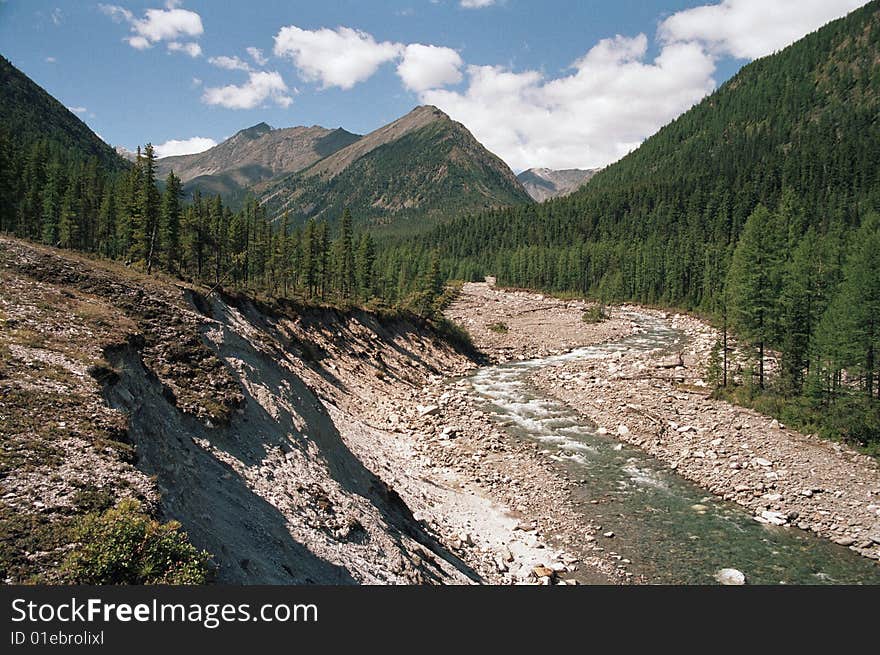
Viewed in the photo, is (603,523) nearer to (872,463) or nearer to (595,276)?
(872,463)

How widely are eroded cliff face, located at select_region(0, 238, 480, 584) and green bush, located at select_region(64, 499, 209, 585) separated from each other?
432mm

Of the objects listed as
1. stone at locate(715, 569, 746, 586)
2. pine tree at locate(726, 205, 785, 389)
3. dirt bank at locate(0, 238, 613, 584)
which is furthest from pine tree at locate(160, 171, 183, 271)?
stone at locate(715, 569, 746, 586)

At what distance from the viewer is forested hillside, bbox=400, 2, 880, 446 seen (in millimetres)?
34094

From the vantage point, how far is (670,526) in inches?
880

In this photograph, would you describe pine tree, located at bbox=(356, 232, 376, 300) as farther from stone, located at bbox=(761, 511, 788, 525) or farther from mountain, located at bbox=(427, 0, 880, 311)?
stone, located at bbox=(761, 511, 788, 525)

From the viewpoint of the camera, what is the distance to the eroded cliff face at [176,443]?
984 cm

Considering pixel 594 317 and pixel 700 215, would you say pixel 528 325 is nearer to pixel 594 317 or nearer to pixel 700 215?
pixel 594 317

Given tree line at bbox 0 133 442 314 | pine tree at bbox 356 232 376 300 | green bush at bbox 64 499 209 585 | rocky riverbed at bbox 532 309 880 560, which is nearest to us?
green bush at bbox 64 499 209 585

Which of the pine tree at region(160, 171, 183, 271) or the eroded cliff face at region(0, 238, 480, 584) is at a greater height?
the pine tree at region(160, 171, 183, 271)

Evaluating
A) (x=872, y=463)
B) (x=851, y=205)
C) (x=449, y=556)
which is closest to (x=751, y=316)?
(x=872, y=463)

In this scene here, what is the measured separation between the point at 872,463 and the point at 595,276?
124 m

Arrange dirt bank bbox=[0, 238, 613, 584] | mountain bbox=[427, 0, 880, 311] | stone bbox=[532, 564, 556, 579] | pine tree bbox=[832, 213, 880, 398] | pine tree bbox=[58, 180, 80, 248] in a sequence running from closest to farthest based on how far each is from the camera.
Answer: dirt bank bbox=[0, 238, 613, 584]
stone bbox=[532, 564, 556, 579]
pine tree bbox=[832, 213, 880, 398]
pine tree bbox=[58, 180, 80, 248]
mountain bbox=[427, 0, 880, 311]

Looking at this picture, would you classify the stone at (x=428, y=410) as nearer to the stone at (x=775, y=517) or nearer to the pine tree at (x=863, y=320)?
the stone at (x=775, y=517)

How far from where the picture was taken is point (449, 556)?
18.4 metres
